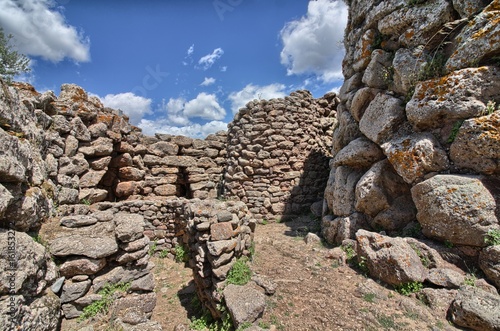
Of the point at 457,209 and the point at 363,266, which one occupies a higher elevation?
the point at 457,209

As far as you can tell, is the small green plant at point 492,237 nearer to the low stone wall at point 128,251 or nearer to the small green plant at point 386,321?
the small green plant at point 386,321

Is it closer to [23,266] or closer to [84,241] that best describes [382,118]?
[84,241]

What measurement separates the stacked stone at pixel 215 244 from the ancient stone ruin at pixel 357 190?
0.10 ft

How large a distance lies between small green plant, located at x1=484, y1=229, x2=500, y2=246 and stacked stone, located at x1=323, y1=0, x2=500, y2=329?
61 millimetres

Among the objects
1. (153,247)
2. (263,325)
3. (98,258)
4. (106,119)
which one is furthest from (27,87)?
(263,325)

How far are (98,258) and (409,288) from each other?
4.87m

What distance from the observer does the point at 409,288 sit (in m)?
3.79

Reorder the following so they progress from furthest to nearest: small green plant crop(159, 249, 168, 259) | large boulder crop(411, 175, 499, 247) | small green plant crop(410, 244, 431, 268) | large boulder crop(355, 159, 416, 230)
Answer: small green plant crop(159, 249, 168, 259), large boulder crop(355, 159, 416, 230), small green plant crop(410, 244, 431, 268), large boulder crop(411, 175, 499, 247)

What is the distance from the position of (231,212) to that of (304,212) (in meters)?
4.16

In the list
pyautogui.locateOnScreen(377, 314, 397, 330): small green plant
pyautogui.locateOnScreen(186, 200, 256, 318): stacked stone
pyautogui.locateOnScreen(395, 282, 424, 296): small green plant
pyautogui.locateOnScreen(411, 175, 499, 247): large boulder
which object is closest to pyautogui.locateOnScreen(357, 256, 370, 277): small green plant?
pyautogui.locateOnScreen(395, 282, 424, 296): small green plant

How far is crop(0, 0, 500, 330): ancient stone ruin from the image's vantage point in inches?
131

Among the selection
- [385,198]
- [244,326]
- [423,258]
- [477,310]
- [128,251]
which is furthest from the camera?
[385,198]

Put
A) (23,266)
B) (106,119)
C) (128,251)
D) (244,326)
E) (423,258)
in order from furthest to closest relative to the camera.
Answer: (106,119) < (423,258) < (128,251) < (244,326) < (23,266)

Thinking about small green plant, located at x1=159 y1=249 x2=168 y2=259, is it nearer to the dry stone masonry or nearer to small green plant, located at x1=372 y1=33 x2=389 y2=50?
the dry stone masonry
